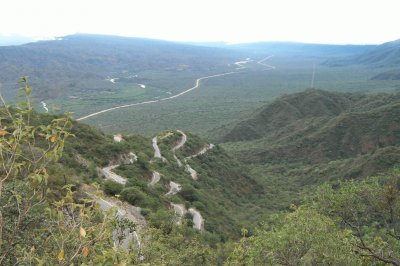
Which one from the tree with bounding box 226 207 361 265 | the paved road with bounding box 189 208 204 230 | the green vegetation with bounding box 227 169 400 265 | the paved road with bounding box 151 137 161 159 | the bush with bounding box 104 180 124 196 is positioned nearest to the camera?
the tree with bounding box 226 207 361 265

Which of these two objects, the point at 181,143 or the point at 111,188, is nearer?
the point at 111,188

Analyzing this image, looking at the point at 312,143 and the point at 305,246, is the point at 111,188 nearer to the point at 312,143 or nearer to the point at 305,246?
the point at 305,246

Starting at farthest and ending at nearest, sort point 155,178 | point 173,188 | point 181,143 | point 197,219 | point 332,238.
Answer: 1. point 181,143
2. point 155,178
3. point 173,188
4. point 197,219
5. point 332,238

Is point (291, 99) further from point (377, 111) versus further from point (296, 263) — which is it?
point (296, 263)

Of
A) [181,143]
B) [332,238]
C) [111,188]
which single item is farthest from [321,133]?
[332,238]

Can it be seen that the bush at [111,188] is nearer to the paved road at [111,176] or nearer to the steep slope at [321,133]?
the paved road at [111,176]

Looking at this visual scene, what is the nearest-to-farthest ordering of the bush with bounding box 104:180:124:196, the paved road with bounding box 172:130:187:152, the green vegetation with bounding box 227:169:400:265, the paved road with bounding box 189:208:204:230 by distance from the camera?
the green vegetation with bounding box 227:169:400:265 < the bush with bounding box 104:180:124:196 < the paved road with bounding box 189:208:204:230 < the paved road with bounding box 172:130:187:152

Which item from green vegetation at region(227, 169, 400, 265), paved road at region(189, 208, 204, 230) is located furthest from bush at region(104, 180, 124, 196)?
green vegetation at region(227, 169, 400, 265)

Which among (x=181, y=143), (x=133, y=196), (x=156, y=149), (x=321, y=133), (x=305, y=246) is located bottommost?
(x=321, y=133)

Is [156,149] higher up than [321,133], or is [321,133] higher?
[156,149]

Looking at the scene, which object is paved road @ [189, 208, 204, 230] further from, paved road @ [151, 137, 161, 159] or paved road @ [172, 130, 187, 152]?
paved road @ [172, 130, 187, 152]

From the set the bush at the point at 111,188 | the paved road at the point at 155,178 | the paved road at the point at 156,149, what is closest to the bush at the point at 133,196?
the bush at the point at 111,188
